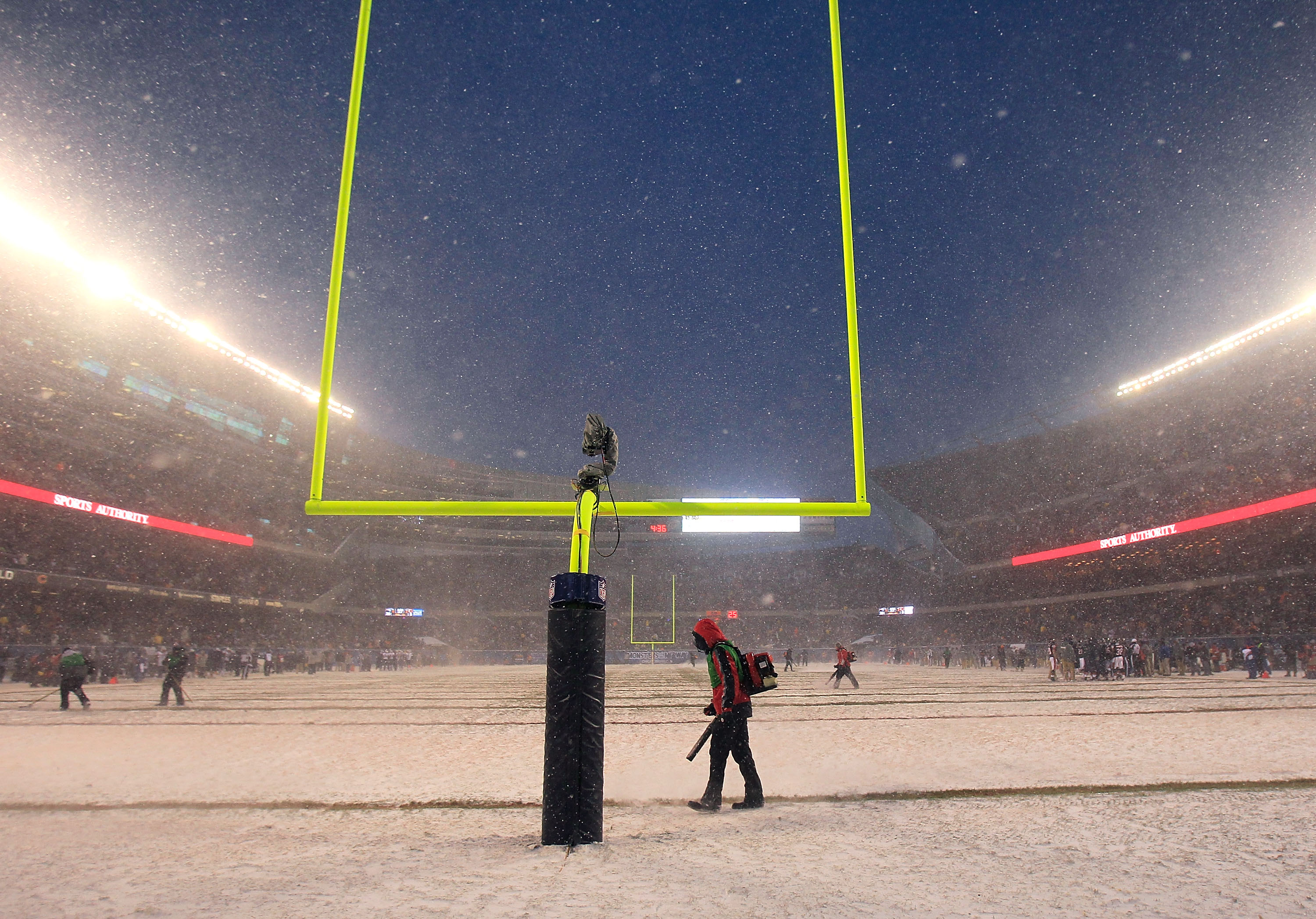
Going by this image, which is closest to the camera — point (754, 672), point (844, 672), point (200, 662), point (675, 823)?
point (675, 823)

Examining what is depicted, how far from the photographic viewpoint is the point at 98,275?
27.6 metres

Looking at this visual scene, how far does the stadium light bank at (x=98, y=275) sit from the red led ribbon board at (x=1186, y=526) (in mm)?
33626

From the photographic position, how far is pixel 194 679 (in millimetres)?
22203

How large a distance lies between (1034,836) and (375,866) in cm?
325

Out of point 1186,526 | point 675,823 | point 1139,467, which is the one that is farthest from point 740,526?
point 675,823

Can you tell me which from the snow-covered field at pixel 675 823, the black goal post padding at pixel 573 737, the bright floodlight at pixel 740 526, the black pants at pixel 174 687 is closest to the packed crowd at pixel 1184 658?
the snow-covered field at pixel 675 823

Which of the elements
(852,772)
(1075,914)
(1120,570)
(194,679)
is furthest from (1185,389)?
(194,679)

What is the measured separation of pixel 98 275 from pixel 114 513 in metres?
10.0

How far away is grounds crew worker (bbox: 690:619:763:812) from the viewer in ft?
13.8

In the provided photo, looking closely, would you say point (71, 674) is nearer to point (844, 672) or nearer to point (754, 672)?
point (754, 672)

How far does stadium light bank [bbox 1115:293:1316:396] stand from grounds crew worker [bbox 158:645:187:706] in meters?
38.5

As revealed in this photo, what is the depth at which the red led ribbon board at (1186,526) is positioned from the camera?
79.9 feet

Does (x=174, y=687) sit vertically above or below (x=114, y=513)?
below

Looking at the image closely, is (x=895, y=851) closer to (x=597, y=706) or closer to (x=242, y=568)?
(x=597, y=706)
